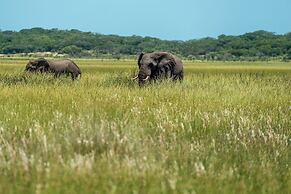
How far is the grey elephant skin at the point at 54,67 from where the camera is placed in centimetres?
2820

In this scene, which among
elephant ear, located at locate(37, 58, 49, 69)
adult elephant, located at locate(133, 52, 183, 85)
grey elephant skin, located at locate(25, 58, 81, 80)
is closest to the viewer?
adult elephant, located at locate(133, 52, 183, 85)

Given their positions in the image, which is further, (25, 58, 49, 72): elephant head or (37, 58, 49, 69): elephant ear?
(37, 58, 49, 69): elephant ear

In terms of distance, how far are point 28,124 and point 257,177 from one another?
157 inches

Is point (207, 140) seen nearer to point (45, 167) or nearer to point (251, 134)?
point (251, 134)

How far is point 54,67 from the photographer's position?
29125mm

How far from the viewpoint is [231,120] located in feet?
29.6

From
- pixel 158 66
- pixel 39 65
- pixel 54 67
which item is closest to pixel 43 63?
pixel 39 65

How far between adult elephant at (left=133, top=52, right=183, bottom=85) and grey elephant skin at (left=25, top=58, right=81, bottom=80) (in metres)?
7.08

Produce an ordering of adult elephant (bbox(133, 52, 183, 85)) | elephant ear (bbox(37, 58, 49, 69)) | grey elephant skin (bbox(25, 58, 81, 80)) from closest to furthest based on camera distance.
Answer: adult elephant (bbox(133, 52, 183, 85)) → grey elephant skin (bbox(25, 58, 81, 80)) → elephant ear (bbox(37, 58, 49, 69))

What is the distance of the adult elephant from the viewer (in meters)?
21.6

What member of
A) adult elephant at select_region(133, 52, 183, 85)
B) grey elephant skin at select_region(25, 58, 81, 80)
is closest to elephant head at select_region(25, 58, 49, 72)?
grey elephant skin at select_region(25, 58, 81, 80)

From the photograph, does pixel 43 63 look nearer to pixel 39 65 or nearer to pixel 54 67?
pixel 39 65

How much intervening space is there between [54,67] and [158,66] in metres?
8.73

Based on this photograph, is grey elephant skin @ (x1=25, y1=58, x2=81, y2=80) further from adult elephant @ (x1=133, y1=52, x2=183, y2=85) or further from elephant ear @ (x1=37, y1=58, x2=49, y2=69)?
adult elephant @ (x1=133, y1=52, x2=183, y2=85)
